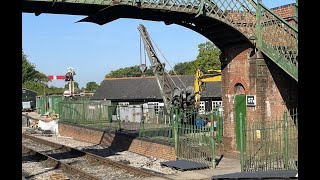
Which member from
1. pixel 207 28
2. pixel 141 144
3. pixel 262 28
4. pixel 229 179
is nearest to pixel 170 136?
pixel 141 144

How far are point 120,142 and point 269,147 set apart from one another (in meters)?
8.22

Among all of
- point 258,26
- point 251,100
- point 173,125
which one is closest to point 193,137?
point 173,125

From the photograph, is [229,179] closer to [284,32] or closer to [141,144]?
[284,32]

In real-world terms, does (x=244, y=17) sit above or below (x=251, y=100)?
above

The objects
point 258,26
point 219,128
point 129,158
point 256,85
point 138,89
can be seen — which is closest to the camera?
point 258,26

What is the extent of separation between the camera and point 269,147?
12.0m

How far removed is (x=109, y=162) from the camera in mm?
14102

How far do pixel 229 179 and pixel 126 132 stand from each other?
44.4 ft

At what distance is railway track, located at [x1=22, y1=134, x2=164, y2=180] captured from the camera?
1198 cm

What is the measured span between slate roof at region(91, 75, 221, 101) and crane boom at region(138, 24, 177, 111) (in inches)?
364

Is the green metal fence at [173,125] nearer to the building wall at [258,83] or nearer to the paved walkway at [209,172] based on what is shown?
the paved walkway at [209,172]

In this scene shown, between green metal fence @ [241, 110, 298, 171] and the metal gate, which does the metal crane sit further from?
green metal fence @ [241, 110, 298, 171]

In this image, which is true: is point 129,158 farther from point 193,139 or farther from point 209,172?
point 209,172

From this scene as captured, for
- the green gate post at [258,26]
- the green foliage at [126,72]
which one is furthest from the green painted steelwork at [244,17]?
the green foliage at [126,72]
